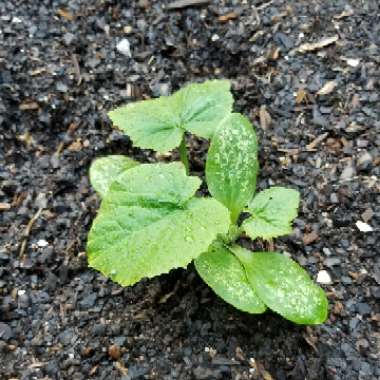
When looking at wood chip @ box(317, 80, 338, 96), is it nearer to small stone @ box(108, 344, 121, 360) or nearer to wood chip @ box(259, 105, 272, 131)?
wood chip @ box(259, 105, 272, 131)

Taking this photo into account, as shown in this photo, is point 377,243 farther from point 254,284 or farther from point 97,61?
point 97,61

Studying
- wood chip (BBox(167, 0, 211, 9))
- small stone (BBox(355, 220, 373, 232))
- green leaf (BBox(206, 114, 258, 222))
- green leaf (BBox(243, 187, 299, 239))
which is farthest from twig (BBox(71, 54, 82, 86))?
small stone (BBox(355, 220, 373, 232))

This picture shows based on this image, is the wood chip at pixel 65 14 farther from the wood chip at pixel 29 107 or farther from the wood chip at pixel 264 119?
the wood chip at pixel 264 119

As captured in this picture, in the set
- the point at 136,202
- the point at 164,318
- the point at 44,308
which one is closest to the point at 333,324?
the point at 164,318

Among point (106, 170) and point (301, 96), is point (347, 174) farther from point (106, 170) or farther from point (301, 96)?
point (106, 170)

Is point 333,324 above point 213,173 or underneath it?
underneath

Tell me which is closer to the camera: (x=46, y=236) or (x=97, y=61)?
(x=46, y=236)

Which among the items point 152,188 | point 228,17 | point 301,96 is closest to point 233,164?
point 152,188
